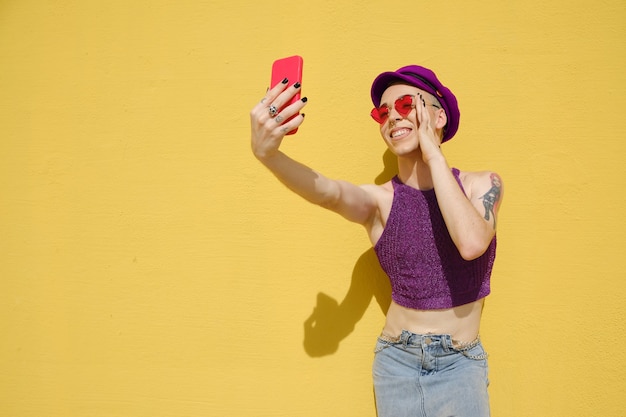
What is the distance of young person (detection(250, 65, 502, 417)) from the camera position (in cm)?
153

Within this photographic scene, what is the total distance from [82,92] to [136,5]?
1.47 ft

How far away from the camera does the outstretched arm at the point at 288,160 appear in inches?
51.1

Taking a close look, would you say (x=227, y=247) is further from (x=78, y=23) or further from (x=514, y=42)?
(x=514, y=42)

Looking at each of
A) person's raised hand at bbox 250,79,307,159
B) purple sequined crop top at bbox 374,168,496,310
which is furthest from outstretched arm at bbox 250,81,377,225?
purple sequined crop top at bbox 374,168,496,310

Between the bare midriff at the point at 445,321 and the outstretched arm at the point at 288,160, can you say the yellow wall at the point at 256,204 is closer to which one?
the bare midriff at the point at 445,321

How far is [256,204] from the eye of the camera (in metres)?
2.04

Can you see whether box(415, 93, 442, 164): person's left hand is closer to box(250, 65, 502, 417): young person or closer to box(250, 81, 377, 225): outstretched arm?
box(250, 65, 502, 417): young person

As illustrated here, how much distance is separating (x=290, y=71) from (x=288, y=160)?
26cm

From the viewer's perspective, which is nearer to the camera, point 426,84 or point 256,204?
point 426,84

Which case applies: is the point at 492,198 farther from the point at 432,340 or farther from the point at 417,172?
the point at 432,340

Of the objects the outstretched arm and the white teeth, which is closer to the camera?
the outstretched arm

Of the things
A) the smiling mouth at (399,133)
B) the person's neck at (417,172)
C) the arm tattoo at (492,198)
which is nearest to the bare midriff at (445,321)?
the arm tattoo at (492,198)

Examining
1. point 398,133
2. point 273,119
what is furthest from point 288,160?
point 398,133

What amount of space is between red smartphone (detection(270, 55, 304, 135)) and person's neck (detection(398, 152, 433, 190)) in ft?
1.63
